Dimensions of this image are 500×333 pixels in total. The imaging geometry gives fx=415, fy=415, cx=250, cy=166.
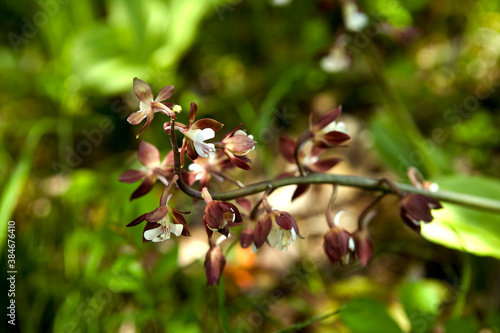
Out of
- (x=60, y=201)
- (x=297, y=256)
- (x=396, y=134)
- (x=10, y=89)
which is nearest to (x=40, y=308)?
(x=60, y=201)

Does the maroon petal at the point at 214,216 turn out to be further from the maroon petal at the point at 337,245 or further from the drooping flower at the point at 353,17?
the drooping flower at the point at 353,17

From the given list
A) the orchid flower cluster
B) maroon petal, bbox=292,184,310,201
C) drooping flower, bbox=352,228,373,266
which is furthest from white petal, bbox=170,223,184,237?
drooping flower, bbox=352,228,373,266

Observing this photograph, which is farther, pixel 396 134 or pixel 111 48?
pixel 111 48

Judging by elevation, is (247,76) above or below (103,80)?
below

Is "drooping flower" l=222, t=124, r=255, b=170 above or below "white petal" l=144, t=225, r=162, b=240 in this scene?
above

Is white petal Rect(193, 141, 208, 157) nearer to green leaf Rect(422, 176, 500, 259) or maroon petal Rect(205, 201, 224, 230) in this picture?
maroon petal Rect(205, 201, 224, 230)

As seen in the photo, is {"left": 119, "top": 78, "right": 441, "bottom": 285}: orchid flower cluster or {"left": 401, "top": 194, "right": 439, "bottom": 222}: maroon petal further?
{"left": 401, "top": 194, "right": 439, "bottom": 222}: maroon petal

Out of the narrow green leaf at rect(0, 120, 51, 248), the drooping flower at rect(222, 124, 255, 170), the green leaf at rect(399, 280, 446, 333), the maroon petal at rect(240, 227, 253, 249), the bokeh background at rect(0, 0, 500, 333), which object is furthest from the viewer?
the narrow green leaf at rect(0, 120, 51, 248)

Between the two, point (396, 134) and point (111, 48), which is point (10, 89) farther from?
point (396, 134)
